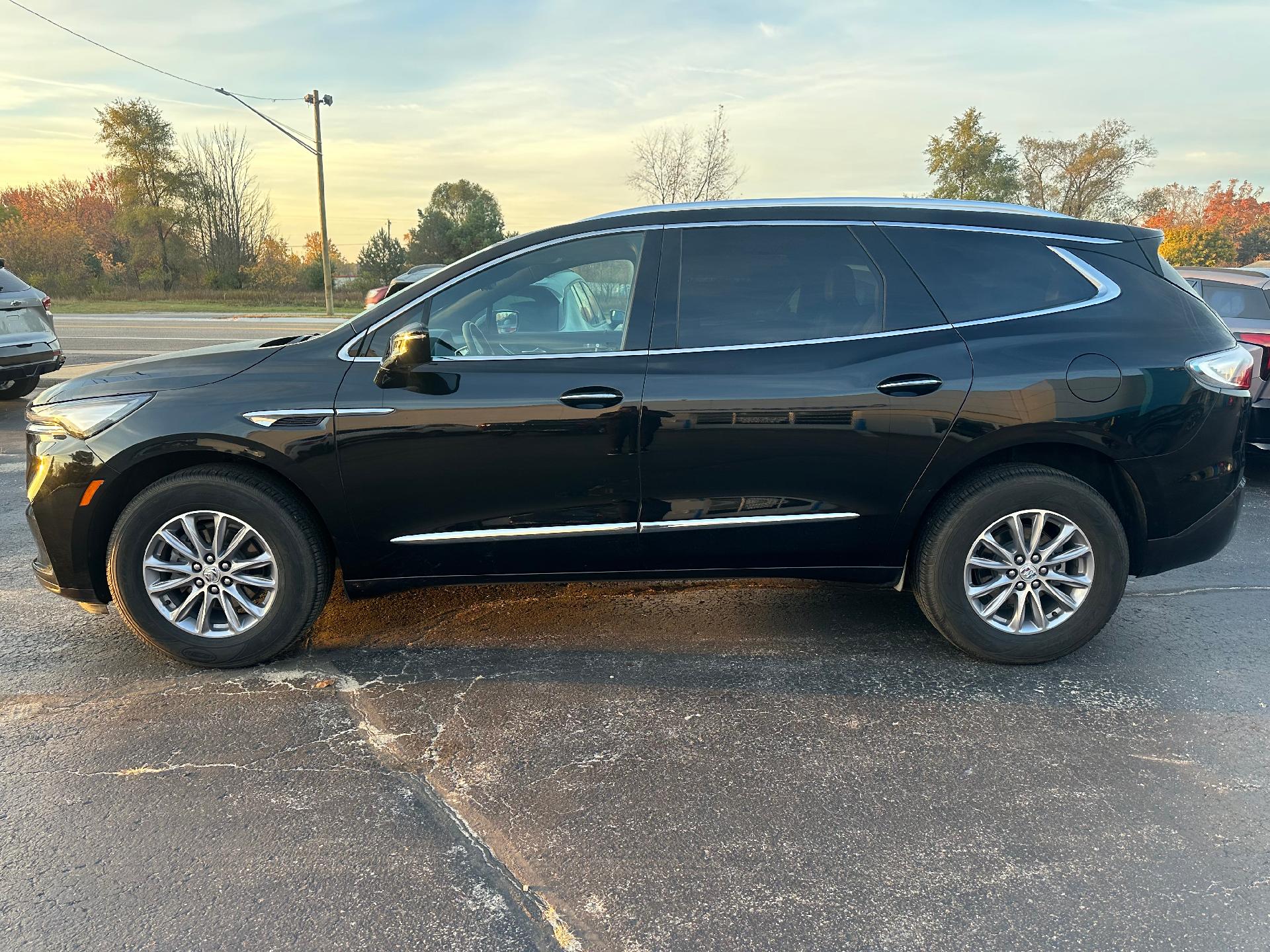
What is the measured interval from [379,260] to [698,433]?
131 feet

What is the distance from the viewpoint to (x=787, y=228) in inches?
138

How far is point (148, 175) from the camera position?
39594 mm

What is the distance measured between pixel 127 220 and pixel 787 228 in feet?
147

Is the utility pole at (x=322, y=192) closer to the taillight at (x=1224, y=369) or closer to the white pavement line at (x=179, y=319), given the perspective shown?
the white pavement line at (x=179, y=319)

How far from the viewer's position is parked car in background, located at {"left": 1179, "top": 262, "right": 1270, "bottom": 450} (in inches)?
238

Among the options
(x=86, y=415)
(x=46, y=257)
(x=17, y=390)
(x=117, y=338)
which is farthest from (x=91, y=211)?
(x=86, y=415)

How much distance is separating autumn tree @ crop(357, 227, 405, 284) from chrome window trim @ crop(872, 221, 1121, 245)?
38.6 m

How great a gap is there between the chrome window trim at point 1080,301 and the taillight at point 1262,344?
11.5 ft

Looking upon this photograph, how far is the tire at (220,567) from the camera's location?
3.34 m

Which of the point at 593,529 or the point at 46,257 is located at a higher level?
the point at 46,257

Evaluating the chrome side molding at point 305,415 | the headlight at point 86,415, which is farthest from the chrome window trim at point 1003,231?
the headlight at point 86,415

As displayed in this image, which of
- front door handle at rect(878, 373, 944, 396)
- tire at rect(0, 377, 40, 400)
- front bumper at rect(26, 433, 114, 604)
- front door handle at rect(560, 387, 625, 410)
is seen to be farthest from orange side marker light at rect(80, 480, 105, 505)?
tire at rect(0, 377, 40, 400)

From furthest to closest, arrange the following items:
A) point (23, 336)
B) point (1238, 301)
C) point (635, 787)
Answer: point (23, 336) → point (1238, 301) → point (635, 787)

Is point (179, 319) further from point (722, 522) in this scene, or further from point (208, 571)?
point (722, 522)
